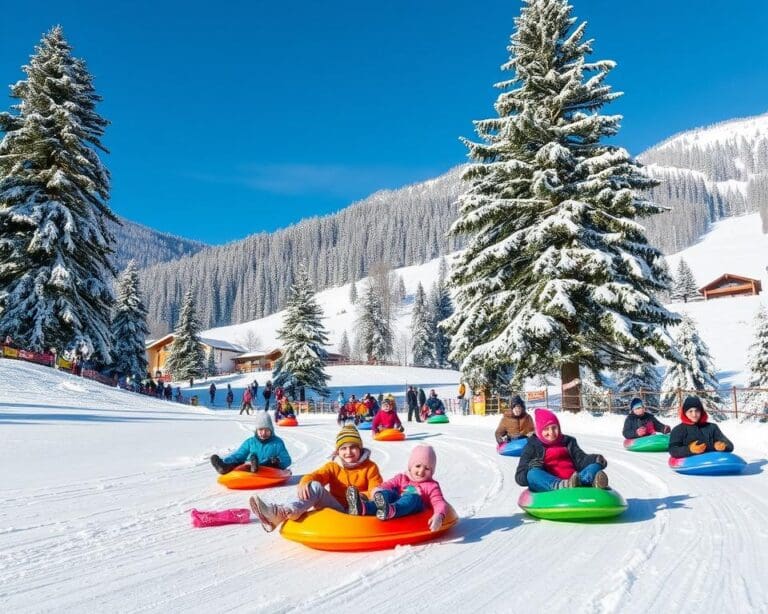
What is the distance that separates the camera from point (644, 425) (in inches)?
452

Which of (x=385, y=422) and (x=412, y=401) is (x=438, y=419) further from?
(x=385, y=422)

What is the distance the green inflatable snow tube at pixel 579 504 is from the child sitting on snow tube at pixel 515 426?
21.6 feet

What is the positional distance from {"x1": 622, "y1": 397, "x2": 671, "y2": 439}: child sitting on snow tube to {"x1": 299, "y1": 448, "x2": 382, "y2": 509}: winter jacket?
802 centimetres

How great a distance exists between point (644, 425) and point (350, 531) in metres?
9.08

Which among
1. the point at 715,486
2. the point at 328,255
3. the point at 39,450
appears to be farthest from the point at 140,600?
the point at 328,255

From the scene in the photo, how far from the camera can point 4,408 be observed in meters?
17.4

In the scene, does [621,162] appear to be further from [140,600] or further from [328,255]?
[328,255]

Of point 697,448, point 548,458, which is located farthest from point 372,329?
point 548,458

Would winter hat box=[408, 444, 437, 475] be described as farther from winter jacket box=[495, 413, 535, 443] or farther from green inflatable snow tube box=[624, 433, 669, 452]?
green inflatable snow tube box=[624, 433, 669, 452]

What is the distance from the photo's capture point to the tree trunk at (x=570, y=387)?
17.5 m

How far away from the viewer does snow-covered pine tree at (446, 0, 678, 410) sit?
1641 centimetres

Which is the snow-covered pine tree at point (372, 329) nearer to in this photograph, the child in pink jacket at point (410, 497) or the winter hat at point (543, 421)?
the winter hat at point (543, 421)

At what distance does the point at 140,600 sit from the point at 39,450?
8.95 meters

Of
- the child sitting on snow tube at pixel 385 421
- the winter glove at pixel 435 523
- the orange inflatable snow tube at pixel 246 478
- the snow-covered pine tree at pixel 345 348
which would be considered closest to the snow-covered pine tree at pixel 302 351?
the child sitting on snow tube at pixel 385 421
